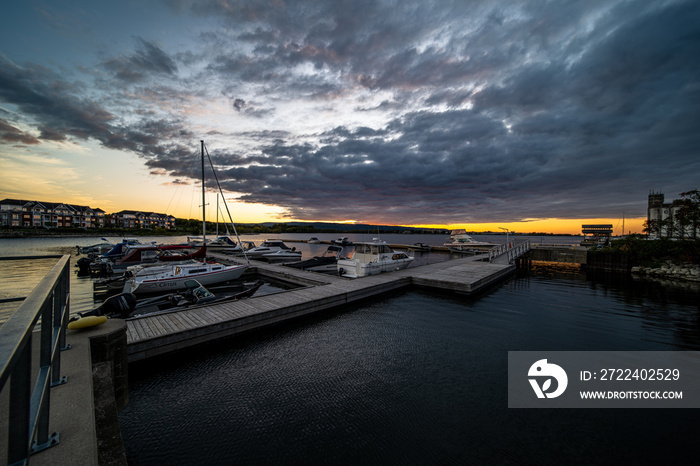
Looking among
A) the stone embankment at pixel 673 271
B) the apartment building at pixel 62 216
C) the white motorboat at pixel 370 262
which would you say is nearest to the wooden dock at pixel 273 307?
the white motorboat at pixel 370 262

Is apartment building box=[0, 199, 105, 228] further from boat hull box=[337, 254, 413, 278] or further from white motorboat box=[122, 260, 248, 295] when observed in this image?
boat hull box=[337, 254, 413, 278]

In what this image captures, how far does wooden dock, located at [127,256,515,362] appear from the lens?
8071 mm

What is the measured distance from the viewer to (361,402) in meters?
6.39

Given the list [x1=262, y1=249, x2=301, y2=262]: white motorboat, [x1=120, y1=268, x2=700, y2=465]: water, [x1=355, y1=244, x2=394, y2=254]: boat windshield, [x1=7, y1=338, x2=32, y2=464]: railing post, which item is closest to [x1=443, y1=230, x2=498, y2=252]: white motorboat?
[x1=262, y1=249, x2=301, y2=262]: white motorboat

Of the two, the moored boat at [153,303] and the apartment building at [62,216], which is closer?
the moored boat at [153,303]

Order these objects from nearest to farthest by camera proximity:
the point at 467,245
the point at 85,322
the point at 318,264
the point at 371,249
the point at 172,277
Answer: the point at 85,322 < the point at 172,277 < the point at 371,249 < the point at 318,264 < the point at 467,245

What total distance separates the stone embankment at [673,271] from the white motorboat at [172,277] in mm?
35477

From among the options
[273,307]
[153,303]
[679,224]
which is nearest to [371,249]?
[273,307]

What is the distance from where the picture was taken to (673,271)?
23078mm

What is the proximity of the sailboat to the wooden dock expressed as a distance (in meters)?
3.61

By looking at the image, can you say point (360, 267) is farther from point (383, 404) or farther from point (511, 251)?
point (511, 251)

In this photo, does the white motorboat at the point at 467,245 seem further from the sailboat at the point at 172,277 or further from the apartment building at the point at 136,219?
the apartment building at the point at 136,219
